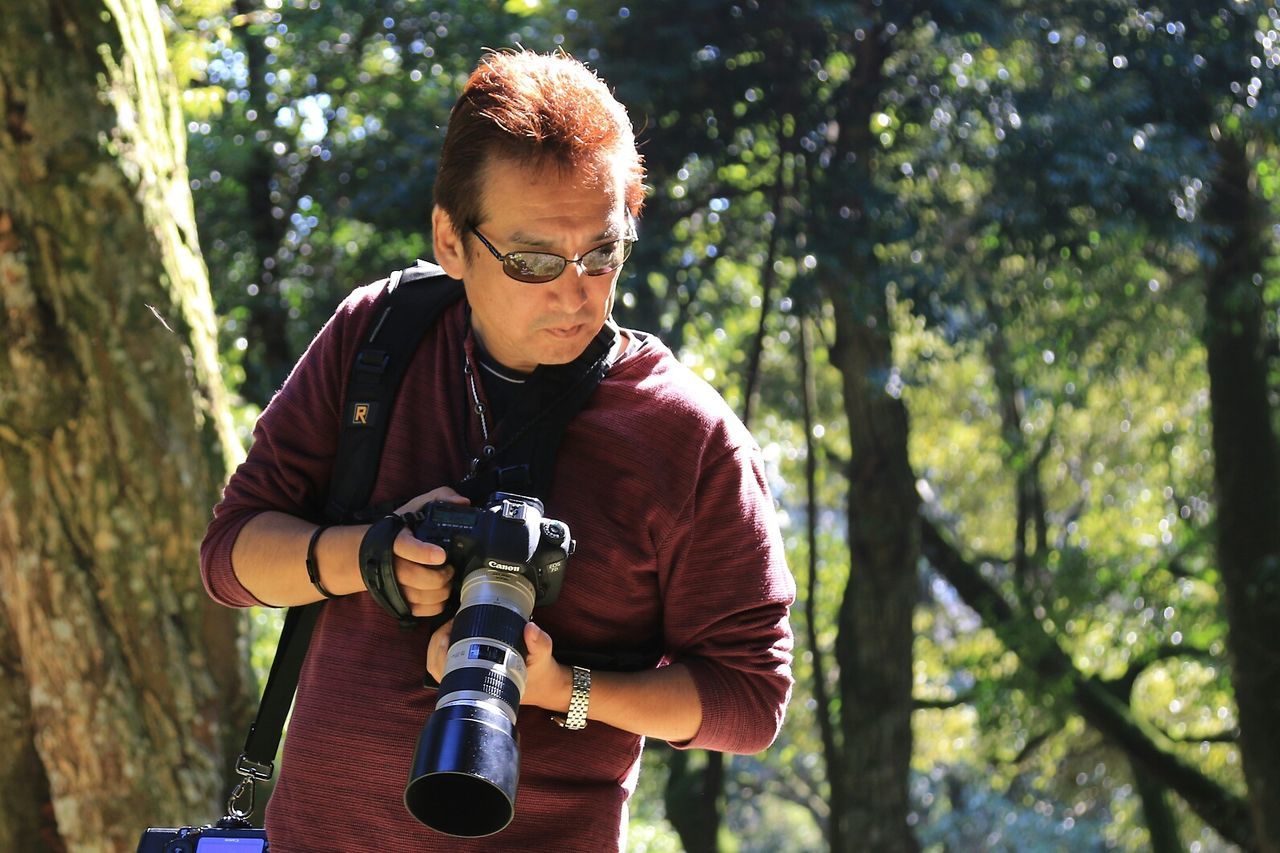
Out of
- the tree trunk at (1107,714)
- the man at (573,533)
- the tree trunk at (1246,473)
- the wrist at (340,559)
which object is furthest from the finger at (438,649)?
the tree trunk at (1107,714)

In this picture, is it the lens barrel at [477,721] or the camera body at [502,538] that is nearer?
the lens barrel at [477,721]

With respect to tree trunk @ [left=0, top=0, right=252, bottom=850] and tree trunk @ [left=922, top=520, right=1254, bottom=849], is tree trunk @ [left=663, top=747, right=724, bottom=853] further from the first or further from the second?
tree trunk @ [left=0, top=0, right=252, bottom=850]

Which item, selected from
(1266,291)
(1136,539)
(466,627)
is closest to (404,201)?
(1266,291)

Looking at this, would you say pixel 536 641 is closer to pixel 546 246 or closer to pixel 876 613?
pixel 546 246

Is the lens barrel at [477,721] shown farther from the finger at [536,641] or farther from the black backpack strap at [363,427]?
the black backpack strap at [363,427]

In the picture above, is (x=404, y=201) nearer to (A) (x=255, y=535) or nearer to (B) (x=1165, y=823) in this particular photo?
(A) (x=255, y=535)

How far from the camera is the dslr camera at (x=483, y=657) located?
1.55 m

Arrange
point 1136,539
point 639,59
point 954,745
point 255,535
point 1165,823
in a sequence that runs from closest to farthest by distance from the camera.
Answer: point 255,535 → point 639,59 → point 1165,823 → point 1136,539 → point 954,745

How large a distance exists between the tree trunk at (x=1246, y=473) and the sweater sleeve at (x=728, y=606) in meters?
8.65

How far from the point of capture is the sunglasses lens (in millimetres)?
1899

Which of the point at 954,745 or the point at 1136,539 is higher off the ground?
the point at 1136,539

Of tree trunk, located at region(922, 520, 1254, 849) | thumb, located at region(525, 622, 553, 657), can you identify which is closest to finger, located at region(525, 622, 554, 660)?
thumb, located at region(525, 622, 553, 657)

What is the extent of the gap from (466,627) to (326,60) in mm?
9468

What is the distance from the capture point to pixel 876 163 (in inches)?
357
